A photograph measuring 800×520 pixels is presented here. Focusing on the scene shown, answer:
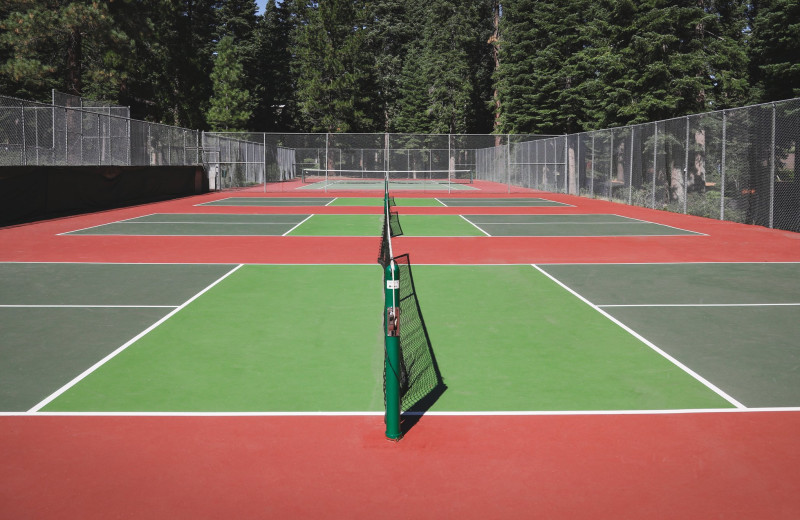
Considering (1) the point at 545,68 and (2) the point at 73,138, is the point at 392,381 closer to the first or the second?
(2) the point at 73,138

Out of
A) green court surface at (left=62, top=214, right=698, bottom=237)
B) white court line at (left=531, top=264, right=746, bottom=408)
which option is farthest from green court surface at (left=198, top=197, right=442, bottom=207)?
white court line at (left=531, top=264, right=746, bottom=408)

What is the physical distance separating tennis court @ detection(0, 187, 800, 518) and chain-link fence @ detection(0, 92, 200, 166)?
834 centimetres

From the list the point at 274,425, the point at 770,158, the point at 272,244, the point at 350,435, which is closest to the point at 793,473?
the point at 350,435

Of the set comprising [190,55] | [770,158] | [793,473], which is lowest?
[793,473]

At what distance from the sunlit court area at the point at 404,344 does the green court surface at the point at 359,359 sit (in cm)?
4

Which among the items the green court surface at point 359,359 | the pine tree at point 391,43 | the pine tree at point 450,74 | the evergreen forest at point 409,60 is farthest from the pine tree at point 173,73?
the green court surface at point 359,359

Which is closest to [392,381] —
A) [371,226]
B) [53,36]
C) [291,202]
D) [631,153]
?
[371,226]

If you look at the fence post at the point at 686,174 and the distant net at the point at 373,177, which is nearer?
the fence post at the point at 686,174

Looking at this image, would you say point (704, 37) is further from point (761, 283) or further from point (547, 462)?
point (547, 462)

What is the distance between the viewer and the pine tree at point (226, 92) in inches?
3002

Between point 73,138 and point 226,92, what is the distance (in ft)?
174

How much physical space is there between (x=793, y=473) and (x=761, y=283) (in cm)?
831

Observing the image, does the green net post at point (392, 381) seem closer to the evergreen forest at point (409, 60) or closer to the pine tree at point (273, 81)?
the evergreen forest at point (409, 60)

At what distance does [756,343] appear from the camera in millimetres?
8508
